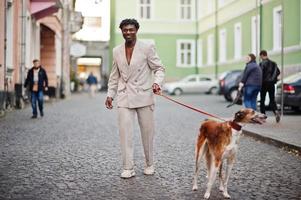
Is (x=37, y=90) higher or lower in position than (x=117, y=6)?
lower

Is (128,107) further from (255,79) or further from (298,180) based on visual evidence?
(255,79)

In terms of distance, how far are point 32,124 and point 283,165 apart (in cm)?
858

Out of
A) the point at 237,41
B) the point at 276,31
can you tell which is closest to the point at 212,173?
the point at 276,31

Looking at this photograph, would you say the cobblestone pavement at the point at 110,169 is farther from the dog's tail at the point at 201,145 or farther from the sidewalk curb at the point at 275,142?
the dog's tail at the point at 201,145

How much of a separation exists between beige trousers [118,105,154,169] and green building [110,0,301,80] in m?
18.9

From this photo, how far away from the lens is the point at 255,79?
49.9 ft

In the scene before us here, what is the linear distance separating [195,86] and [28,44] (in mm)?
18640

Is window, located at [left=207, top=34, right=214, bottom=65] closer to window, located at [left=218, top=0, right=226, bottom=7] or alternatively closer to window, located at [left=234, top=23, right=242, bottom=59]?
window, located at [left=218, top=0, right=226, bottom=7]

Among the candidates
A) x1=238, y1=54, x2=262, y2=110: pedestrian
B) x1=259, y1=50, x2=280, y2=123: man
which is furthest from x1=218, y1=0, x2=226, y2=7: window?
x1=238, y1=54, x2=262, y2=110: pedestrian

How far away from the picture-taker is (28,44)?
24.8 meters

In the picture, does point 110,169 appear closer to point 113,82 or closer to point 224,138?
point 113,82

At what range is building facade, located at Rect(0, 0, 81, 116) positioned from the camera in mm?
18969

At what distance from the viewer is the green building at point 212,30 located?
28.7 meters

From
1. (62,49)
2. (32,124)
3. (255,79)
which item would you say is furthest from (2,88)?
(62,49)
